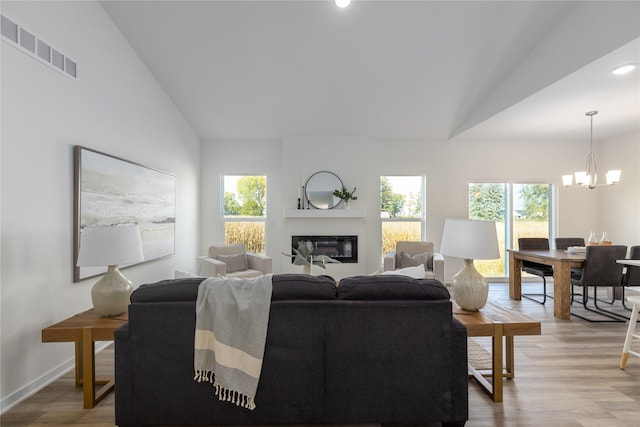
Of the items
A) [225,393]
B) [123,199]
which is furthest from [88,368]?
[123,199]

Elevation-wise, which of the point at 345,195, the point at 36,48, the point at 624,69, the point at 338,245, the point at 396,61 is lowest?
the point at 338,245

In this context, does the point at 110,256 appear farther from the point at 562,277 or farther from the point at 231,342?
the point at 562,277

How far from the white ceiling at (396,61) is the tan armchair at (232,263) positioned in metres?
2.05

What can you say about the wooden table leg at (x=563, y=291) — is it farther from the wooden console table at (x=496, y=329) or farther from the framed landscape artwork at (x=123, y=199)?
the framed landscape artwork at (x=123, y=199)

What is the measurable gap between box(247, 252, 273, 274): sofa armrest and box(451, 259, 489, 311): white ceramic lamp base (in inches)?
107

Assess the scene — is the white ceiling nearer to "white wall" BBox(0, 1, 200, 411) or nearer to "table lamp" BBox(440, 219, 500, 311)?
"white wall" BBox(0, 1, 200, 411)

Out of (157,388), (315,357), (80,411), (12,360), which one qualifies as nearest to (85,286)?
(12,360)

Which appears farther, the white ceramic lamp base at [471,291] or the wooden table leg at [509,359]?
the wooden table leg at [509,359]

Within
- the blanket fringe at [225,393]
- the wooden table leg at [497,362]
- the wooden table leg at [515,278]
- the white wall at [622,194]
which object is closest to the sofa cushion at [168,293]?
the blanket fringe at [225,393]

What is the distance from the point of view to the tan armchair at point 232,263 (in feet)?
13.5

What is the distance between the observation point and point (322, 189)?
5535mm

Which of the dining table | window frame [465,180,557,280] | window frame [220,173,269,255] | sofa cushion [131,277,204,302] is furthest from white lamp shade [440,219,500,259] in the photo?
window frame [220,173,269,255]

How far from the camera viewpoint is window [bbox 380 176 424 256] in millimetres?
5828

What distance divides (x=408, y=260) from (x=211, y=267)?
8.49 feet
